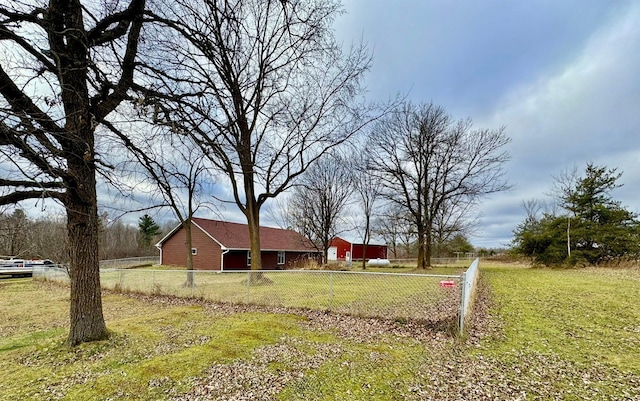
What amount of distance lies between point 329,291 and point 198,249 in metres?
19.5

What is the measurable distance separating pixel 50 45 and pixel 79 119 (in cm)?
113

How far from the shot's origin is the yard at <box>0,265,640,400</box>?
380 cm

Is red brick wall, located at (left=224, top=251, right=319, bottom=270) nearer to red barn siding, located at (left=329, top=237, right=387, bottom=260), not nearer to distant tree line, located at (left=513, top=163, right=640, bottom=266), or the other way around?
red barn siding, located at (left=329, top=237, right=387, bottom=260)

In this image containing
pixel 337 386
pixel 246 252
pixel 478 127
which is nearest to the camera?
pixel 337 386

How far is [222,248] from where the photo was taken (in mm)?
24078

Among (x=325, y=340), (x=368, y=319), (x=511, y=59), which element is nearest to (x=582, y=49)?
(x=511, y=59)

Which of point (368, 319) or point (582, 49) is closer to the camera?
point (368, 319)

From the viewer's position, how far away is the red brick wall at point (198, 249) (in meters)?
24.8

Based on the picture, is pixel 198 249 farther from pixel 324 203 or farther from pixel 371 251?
pixel 371 251

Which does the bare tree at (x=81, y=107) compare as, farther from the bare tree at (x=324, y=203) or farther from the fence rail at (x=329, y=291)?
the bare tree at (x=324, y=203)

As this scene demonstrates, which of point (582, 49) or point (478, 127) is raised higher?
point (478, 127)

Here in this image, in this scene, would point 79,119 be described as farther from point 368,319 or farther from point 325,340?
point 368,319

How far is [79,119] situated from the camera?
16.8 feet

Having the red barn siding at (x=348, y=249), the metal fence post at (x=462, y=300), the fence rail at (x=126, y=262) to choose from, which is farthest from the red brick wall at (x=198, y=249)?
the red barn siding at (x=348, y=249)
